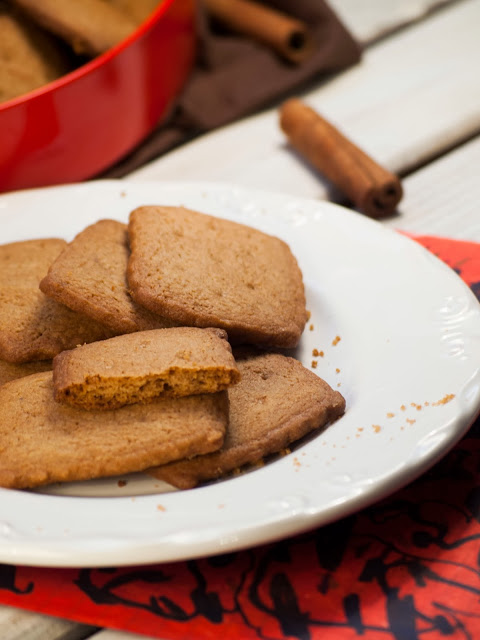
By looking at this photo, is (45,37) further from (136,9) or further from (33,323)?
(33,323)

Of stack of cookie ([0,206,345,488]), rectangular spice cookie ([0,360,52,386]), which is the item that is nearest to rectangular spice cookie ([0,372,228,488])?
stack of cookie ([0,206,345,488])

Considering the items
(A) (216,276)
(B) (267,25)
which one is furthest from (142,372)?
(B) (267,25)

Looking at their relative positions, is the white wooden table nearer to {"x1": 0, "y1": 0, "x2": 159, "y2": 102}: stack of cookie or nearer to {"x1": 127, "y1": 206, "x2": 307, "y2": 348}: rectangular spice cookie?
{"x1": 0, "y1": 0, "x2": 159, "y2": 102}: stack of cookie

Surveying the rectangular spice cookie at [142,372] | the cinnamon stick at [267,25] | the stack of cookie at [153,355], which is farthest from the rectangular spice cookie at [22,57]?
the rectangular spice cookie at [142,372]

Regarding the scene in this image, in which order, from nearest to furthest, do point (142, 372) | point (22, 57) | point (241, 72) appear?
point (142, 372)
point (22, 57)
point (241, 72)

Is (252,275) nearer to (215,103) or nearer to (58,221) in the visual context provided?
(58,221)
